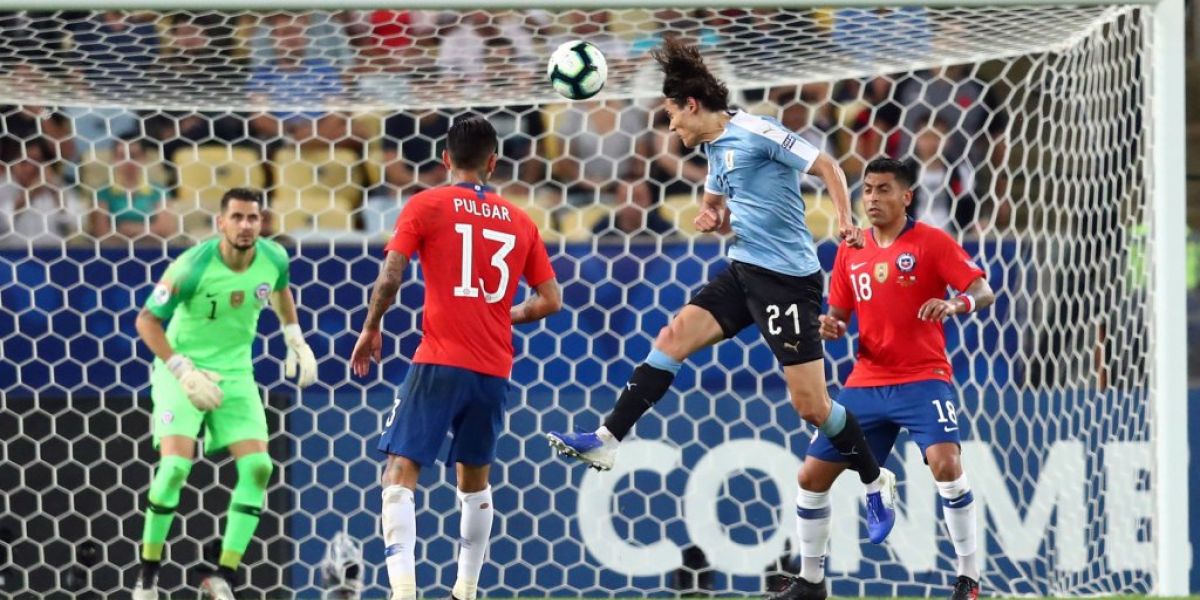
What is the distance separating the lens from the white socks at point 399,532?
17.2ft

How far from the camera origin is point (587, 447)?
5.45 m

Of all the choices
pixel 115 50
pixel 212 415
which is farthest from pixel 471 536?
pixel 115 50

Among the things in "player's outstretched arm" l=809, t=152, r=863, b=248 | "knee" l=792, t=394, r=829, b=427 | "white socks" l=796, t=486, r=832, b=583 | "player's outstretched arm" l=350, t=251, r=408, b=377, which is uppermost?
"player's outstretched arm" l=809, t=152, r=863, b=248

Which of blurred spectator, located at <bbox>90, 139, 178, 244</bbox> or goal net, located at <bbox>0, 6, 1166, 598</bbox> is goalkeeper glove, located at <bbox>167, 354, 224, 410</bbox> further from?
blurred spectator, located at <bbox>90, 139, 178, 244</bbox>

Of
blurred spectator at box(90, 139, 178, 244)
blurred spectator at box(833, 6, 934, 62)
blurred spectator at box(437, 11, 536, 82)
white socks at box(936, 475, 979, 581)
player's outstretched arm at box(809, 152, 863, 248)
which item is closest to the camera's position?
player's outstretched arm at box(809, 152, 863, 248)

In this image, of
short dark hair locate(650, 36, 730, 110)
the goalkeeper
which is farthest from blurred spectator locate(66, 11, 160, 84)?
short dark hair locate(650, 36, 730, 110)

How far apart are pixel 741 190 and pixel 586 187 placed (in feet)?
10.7

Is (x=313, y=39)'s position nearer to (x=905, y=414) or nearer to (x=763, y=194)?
(x=763, y=194)

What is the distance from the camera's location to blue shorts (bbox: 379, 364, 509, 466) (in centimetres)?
525

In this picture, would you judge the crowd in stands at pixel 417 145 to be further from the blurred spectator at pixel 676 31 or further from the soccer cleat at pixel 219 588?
the soccer cleat at pixel 219 588

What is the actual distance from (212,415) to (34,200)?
2.29 m

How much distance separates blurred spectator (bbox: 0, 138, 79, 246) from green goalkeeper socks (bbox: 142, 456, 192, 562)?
6.96 feet

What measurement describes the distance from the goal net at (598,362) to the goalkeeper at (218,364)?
76cm

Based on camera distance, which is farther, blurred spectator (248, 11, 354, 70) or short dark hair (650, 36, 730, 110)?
blurred spectator (248, 11, 354, 70)
